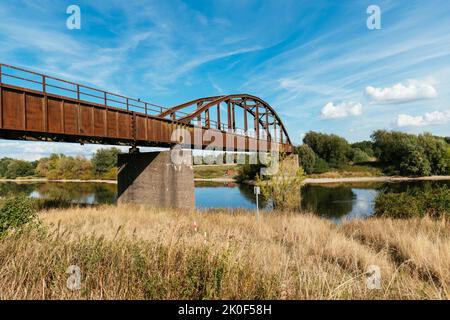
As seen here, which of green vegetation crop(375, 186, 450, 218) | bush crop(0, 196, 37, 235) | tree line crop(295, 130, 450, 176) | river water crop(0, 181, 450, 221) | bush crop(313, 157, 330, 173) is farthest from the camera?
bush crop(313, 157, 330, 173)

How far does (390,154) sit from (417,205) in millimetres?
71693

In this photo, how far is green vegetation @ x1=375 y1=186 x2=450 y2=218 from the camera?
13531 millimetres

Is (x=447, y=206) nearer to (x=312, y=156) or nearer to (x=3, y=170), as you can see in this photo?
(x=312, y=156)

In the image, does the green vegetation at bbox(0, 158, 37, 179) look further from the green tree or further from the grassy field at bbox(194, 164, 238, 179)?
the grassy field at bbox(194, 164, 238, 179)

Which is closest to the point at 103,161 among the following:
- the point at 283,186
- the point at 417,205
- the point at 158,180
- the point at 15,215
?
the point at 158,180

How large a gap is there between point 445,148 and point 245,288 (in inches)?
3340

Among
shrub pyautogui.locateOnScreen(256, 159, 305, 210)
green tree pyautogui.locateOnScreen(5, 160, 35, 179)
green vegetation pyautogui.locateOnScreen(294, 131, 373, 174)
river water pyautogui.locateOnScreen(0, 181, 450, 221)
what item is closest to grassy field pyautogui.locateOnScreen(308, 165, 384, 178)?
green vegetation pyautogui.locateOnScreen(294, 131, 373, 174)

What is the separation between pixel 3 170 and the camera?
112 metres

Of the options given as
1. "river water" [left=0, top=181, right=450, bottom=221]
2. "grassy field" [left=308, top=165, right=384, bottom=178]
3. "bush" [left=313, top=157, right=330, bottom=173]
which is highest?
"bush" [left=313, top=157, right=330, bottom=173]

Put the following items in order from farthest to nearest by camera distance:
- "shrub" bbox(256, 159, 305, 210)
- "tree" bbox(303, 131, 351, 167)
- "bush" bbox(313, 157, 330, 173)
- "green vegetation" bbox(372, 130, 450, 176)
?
"tree" bbox(303, 131, 351, 167) → "bush" bbox(313, 157, 330, 173) → "green vegetation" bbox(372, 130, 450, 176) → "shrub" bbox(256, 159, 305, 210)

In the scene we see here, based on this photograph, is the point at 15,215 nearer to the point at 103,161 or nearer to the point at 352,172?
the point at 352,172

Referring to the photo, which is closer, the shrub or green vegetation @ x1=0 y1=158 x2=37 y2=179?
the shrub

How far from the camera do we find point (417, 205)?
14289mm

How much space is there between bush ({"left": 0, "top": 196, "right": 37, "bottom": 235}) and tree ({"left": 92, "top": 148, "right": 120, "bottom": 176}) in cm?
8919
